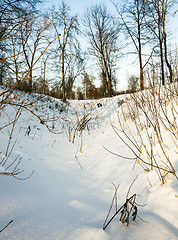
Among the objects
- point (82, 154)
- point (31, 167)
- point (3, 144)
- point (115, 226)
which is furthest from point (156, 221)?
point (3, 144)

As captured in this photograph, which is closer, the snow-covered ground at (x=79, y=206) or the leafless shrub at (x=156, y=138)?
the snow-covered ground at (x=79, y=206)

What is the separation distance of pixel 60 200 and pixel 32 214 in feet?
0.78

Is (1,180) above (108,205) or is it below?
above

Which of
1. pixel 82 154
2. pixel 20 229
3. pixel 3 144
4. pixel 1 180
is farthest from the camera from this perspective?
pixel 82 154

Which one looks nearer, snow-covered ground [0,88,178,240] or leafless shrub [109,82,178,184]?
snow-covered ground [0,88,178,240]

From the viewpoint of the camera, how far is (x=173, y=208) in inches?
29.7

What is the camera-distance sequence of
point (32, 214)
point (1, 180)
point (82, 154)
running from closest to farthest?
point (32, 214), point (1, 180), point (82, 154)

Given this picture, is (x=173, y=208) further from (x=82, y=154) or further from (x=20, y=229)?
(x=82, y=154)

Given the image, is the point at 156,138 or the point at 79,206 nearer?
the point at 79,206

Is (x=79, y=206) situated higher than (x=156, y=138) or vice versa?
(x=156, y=138)

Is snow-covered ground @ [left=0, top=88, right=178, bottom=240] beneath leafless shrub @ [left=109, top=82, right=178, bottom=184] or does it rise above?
beneath

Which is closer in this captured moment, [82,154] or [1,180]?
[1,180]

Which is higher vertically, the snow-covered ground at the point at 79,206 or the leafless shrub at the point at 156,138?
the leafless shrub at the point at 156,138

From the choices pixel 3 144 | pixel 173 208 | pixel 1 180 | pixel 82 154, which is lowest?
pixel 82 154
